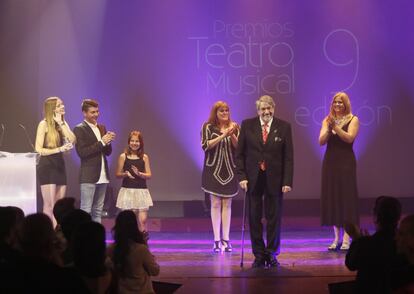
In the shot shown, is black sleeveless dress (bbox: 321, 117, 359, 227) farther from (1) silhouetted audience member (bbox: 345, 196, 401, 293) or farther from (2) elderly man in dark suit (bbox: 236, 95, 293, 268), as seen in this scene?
(1) silhouetted audience member (bbox: 345, 196, 401, 293)

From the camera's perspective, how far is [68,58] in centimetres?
1005

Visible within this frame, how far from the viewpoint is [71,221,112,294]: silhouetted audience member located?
3.15m

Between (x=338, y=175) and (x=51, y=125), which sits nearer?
(x=338, y=175)

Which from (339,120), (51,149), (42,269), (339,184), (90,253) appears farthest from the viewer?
(51,149)

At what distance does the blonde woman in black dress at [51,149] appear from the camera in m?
7.85

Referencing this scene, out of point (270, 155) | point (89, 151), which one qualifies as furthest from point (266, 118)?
point (89, 151)

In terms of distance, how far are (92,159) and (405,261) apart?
192 inches

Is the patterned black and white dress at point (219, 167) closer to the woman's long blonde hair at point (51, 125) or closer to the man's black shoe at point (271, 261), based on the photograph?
the man's black shoe at point (271, 261)

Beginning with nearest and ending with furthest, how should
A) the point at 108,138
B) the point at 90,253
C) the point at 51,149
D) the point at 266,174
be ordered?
1. the point at 90,253
2. the point at 266,174
3. the point at 108,138
4. the point at 51,149

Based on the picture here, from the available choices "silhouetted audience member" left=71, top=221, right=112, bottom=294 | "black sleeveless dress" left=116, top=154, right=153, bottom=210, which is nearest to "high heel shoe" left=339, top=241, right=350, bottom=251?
"black sleeveless dress" left=116, top=154, right=153, bottom=210

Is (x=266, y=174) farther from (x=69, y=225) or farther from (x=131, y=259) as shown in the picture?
(x=69, y=225)

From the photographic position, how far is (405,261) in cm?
341

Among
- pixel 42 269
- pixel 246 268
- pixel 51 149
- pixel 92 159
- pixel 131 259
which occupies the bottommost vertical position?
pixel 246 268

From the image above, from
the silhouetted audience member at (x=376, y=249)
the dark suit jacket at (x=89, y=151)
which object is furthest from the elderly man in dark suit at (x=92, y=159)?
the silhouetted audience member at (x=376, y=249)
